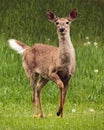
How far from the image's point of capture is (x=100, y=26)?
20297mm

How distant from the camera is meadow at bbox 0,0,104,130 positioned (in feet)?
35.9

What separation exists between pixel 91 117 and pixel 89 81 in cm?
405

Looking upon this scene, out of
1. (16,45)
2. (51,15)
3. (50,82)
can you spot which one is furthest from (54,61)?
(50,82)

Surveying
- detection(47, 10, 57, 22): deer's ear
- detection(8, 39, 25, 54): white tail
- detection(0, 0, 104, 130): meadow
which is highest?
detection(47, 10, 57, 22): deer's ear

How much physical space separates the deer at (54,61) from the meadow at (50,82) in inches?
21.1

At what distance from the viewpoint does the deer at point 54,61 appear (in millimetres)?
11484

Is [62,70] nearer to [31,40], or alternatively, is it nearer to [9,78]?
[9,78]

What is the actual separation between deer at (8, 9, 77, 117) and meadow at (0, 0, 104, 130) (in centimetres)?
54

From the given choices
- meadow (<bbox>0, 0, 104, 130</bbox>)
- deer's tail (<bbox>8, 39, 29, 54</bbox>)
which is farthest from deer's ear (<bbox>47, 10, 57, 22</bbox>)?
meadow (<bbox>0, 0, 104, 130</bbox>)

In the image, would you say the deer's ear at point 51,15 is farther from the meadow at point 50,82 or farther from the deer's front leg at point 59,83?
the meadow at point 50,82

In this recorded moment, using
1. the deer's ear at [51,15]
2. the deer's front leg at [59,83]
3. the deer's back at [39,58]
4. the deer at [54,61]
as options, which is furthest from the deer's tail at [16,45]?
the deer's front leg at [59,83]

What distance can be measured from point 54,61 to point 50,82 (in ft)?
11.3

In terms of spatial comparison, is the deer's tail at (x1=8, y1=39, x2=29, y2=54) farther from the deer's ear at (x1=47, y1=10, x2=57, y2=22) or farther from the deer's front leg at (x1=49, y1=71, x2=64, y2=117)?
the deer's front leg at (x1=49, y1=71, x2=64, y2=117)

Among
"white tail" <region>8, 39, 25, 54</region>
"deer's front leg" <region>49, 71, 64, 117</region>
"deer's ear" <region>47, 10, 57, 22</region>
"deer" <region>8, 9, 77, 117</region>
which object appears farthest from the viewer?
Answer: "white tail" <region>8, 39, 25, 54</region>
